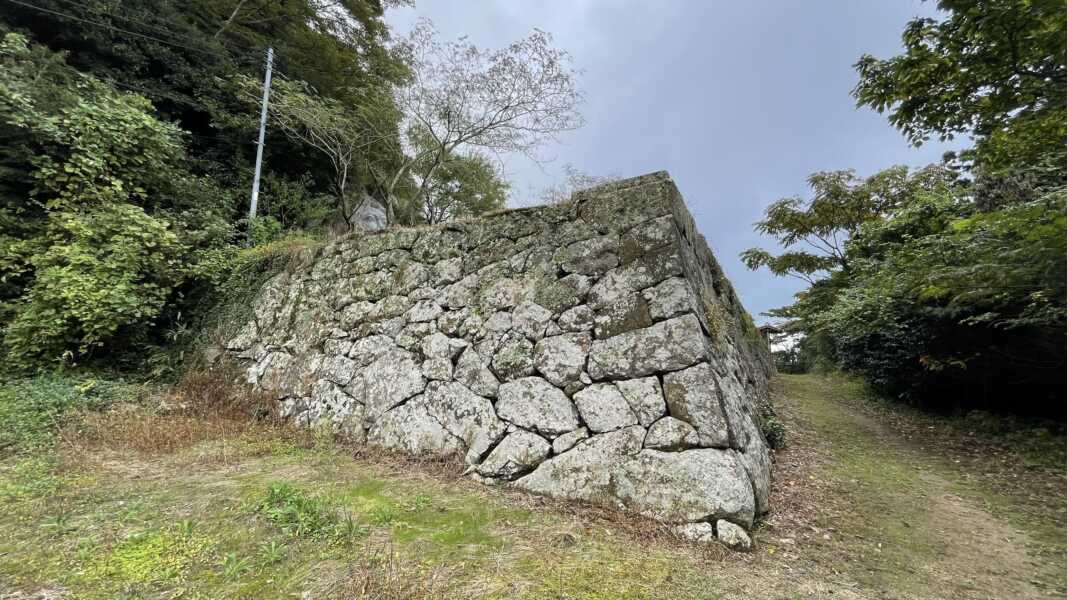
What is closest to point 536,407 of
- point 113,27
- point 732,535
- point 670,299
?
point 670,299

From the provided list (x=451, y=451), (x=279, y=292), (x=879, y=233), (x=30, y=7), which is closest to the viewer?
(x=451, y=451)

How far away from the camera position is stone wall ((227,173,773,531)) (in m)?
3.16

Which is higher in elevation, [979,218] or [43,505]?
[979,218]

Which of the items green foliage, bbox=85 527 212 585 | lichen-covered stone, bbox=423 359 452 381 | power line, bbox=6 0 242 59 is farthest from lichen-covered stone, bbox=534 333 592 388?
power line, bbox=6 0 242 59

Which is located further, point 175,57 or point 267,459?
point 175,57

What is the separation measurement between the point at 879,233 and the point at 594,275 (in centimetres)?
829

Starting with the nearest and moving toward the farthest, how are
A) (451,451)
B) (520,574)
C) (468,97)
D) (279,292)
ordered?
(520,574)
(451,451)
(279,292)
(468,97)

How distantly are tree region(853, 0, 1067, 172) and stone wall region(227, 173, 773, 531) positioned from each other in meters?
2.43

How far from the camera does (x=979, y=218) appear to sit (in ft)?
12.1

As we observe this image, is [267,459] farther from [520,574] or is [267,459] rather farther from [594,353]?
[594,353]

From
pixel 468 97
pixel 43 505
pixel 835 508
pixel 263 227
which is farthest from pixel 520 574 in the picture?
pixel 468 97

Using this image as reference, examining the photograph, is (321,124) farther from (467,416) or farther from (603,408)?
(603,408)

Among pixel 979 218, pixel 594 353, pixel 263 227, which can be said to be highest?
pixel 263 227

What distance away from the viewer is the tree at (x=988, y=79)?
130 inches
